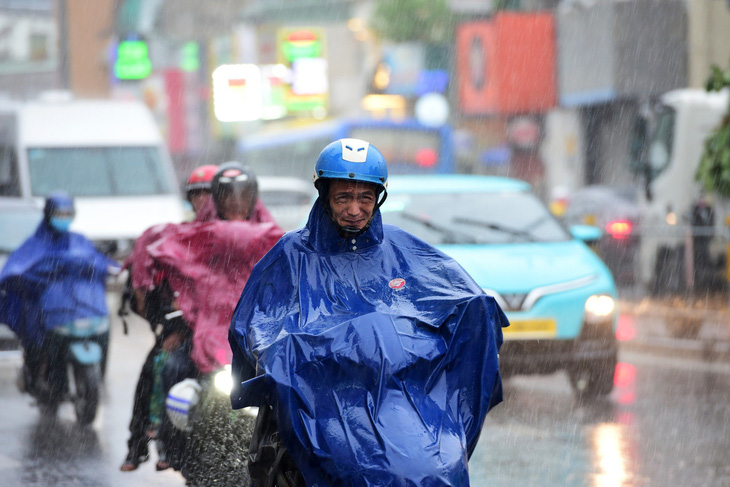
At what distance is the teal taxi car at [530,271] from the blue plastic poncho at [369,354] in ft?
16.5

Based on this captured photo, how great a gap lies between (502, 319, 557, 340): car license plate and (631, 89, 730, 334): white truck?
7.25 m

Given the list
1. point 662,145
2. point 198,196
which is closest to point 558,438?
point 198,196

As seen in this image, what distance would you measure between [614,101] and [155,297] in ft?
85.6

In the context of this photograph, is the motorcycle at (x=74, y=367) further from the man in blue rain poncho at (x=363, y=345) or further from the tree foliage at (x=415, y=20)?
the tree foliage at (x=415, y=20)

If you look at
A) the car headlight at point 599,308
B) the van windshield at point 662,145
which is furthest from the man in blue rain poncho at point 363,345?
the van windshield at point 662,145

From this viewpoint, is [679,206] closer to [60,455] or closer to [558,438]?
[558,438]

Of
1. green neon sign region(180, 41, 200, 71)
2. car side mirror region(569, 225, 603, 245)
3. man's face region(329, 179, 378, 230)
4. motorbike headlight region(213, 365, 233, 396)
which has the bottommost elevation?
green neon sign region(180, 41, 200, 71)

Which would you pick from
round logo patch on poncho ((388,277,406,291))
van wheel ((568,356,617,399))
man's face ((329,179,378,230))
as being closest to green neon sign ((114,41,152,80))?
van wheel ((568,356,617,399))

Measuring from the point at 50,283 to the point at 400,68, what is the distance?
3902 cm

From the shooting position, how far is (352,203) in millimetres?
4008

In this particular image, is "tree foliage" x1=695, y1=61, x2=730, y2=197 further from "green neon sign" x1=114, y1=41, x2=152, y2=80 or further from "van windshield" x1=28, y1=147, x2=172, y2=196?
"green neon sign" x1=114, y1=41, x2=152, y2=80

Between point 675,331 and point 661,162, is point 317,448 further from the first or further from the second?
point 661,162

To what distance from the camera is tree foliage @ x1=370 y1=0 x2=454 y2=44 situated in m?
44.1

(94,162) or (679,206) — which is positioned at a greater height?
(94,162)
